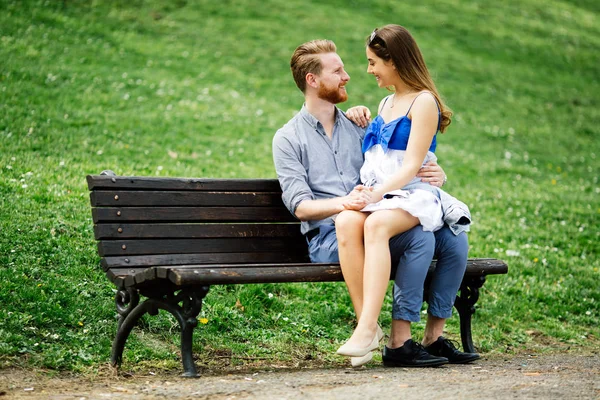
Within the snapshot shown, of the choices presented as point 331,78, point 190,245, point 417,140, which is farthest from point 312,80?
point 190,245

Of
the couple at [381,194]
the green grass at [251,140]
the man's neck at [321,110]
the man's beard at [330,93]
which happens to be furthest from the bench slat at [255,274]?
the man's beard at [330,93]

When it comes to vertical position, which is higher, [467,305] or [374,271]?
[374,271]

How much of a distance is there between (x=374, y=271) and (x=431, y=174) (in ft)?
2.67

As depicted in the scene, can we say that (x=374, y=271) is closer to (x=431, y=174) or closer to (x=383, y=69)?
(x=431, y=174)

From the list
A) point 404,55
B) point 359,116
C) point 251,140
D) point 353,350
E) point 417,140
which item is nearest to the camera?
point 353,350

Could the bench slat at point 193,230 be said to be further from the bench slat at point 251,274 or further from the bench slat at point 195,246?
the bench slat at point 251,274

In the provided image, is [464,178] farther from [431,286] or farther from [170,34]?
[170,34]

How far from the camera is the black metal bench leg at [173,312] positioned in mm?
4035

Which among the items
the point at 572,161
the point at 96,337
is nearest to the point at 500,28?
the point at 572,161

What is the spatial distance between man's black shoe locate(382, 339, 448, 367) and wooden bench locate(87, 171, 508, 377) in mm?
523

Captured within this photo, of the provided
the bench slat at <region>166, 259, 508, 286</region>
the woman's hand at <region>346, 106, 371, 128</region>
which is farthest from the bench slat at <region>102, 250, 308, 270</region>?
the woman's hand at <region>346, 106, 371, 128</region>

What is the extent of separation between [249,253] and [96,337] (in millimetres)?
1047

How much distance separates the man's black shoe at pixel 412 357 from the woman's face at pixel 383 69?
1.53m

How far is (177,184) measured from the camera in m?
4.55
